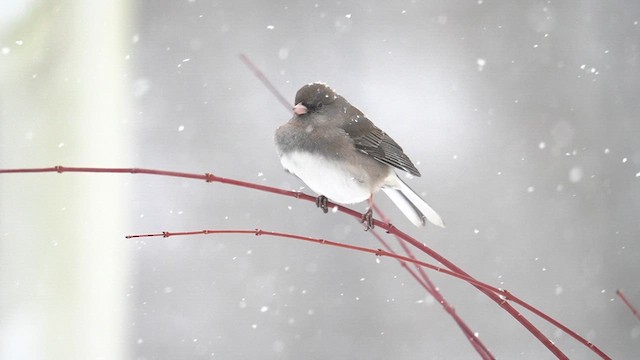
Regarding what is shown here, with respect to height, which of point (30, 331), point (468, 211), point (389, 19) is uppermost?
point (389, 19)

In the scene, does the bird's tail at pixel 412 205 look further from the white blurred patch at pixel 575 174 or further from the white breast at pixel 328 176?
the white blurred patch at pixel 575 174

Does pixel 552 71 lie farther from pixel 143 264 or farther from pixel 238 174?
pixel 143 264

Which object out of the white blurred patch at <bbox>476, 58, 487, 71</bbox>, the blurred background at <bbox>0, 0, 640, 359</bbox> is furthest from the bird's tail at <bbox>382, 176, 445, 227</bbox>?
the white blurred patch at <bbox>476, 58, 487, 71</bbox>

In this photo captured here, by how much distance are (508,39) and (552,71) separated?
0.16 meters

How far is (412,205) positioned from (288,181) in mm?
1118

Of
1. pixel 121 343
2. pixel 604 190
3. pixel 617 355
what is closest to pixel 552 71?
pixel 604 190

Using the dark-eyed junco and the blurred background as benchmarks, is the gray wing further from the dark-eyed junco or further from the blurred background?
the blurred background

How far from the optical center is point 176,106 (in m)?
1.87

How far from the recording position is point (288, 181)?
74.5 inches

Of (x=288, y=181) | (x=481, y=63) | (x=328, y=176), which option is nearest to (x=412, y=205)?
(x=328, y=176)

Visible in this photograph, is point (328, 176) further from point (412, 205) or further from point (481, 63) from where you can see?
point (481, 63)

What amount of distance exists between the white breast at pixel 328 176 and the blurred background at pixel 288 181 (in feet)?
3.11

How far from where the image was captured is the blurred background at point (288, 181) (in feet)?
6.04

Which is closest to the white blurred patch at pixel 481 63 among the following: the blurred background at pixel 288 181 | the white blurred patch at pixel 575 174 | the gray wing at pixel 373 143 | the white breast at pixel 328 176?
the blurred background at pixel 288 181
